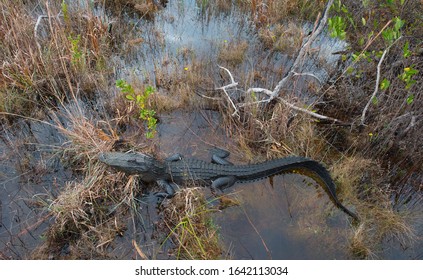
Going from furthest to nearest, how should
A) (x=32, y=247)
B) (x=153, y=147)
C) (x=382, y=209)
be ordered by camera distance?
(x=153, y=147), (x=382, y=209), (x=32, y=247)

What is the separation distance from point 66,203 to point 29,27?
3181mm

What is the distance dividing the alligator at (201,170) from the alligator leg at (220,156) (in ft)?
0.55

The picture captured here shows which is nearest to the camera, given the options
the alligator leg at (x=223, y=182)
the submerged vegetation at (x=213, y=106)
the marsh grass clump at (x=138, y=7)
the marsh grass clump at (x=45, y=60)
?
the submerged vegetation at (x=213, y=106)

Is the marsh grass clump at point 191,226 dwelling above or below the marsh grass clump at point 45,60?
below

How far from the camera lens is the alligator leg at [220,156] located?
13.5ft

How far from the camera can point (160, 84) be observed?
16.4 feet

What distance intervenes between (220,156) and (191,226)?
1.21 metres

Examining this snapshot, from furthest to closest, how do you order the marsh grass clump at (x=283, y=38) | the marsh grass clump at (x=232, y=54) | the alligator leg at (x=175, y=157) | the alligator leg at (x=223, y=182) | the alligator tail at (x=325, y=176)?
the marsh grass clump at (x=283, y=38), the marsh grass clump at (x=232, y=54), the alligator leg at (x=175, y=157), the alligator leg at (x=223, y=182), the alligator tail at (x=325, y=176)

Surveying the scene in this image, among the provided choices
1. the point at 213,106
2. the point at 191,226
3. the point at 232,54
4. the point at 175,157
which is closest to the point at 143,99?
the point at 175,157

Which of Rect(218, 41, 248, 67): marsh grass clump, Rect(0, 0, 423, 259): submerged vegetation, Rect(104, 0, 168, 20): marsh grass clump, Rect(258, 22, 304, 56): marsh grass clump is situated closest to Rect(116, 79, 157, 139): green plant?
Rect(0, 0, 423, 259): submerged vegetation

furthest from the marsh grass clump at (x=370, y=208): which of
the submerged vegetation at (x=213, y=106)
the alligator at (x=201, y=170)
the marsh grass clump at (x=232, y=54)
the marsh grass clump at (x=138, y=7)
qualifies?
the marsh grass clump at (x=138, y=7)

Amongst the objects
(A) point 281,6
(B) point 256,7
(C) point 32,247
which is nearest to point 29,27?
(C) point 32,247

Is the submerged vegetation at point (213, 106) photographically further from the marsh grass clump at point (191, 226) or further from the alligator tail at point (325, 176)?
the alligator tail at point (325, 176)
